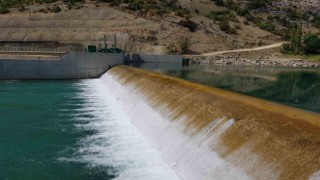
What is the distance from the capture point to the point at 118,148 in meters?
12.4

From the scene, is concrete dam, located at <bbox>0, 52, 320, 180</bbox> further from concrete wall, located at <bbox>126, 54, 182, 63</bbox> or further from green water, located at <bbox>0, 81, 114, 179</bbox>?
concrete wall, located at <bbox>126, 54, 182, 63</bbox>

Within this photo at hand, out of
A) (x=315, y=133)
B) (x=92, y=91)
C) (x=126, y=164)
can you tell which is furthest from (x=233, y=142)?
(x=92, y=91)

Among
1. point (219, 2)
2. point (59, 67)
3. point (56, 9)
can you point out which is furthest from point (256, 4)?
point (59, 67)

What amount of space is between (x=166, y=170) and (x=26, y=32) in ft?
206

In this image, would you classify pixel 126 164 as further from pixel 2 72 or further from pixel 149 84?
pixel 2 72

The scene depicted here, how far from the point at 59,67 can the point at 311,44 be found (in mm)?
40349

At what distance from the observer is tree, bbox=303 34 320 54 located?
2351 inches

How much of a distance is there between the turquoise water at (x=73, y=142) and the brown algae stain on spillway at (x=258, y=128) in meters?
1.67

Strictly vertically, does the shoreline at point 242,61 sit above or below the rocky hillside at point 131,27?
below

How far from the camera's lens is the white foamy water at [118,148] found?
10219 mm

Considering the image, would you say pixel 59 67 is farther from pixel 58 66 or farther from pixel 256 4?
pixel 256 4

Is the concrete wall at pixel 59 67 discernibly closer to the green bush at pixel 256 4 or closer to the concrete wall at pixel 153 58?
the concrete wall at pixel 153 58

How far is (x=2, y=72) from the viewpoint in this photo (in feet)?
115

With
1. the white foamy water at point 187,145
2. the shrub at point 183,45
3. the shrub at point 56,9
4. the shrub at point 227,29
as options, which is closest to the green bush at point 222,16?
the shrub at point 227,29
